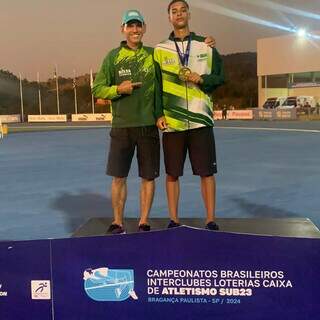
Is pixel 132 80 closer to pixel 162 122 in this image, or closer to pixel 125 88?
pixel 125 88

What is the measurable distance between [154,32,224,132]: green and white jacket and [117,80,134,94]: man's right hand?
24cm

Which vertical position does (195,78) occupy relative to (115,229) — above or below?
above

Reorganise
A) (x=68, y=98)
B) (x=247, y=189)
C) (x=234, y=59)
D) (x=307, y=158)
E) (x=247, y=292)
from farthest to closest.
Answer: (x=234, y=59) < (x=68, y=98) < (x=307, y=158) < (x=247, y=189) < (x=247, y=292)

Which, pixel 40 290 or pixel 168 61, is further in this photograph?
pixel 168 61

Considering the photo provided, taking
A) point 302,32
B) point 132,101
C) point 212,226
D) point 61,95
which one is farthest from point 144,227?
point 61,95

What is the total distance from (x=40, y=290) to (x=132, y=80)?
6.39 ft

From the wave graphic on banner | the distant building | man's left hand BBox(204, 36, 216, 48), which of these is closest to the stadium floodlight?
the distant building

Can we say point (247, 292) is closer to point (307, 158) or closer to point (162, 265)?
point (162, 265)

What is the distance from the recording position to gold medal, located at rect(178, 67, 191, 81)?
3.83 m

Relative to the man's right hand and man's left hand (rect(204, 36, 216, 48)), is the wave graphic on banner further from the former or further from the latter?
man's left hand (rect(204, 36, 216, 48))

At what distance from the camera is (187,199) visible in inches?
255

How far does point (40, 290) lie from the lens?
98.3 inches

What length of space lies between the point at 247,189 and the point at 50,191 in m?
2.67

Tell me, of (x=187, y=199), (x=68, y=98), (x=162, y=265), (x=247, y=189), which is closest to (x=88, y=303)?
(x=162, y=265)
